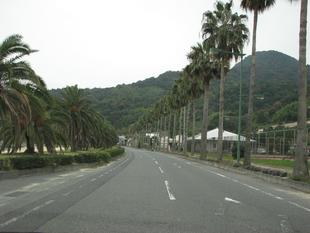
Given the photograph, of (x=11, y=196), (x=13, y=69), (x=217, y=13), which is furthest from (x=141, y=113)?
(x=11, y=196)

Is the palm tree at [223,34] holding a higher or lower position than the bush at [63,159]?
higher

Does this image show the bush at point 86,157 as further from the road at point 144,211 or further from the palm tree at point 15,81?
the road at point 144,211

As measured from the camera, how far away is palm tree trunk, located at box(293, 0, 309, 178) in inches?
1134

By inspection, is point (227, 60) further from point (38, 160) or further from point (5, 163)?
point (5, 163)

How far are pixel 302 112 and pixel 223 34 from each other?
26.0 meters

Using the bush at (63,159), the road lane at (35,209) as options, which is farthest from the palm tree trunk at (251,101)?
the road lane at (35,209)

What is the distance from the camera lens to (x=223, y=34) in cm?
5359

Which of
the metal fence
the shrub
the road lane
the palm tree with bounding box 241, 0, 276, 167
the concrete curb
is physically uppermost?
the palm tree with bounding box 241, 0, 276, 167

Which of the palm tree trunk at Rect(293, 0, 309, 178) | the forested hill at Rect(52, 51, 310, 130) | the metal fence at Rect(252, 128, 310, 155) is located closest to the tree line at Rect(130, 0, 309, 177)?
the palm tree trunk at Rect(293, 0, 309, 178)

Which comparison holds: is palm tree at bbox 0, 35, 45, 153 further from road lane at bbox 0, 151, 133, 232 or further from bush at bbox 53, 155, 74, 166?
road lane at bbox 0, 151, 133, 232

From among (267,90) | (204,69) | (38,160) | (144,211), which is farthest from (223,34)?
(267,90)

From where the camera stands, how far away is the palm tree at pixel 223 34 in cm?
5322

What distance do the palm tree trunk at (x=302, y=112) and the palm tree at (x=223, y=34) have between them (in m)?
20.8

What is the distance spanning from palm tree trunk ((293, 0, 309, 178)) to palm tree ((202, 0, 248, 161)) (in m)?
20.8
